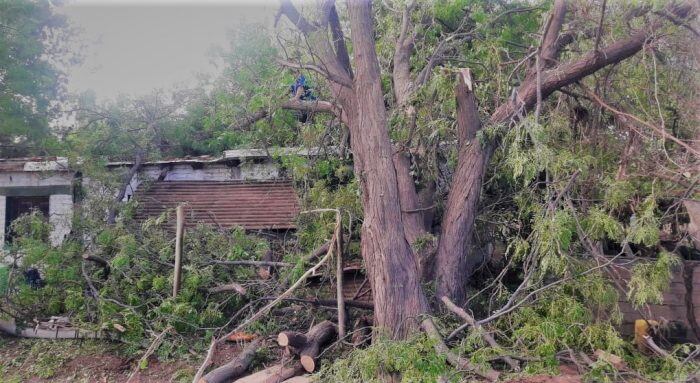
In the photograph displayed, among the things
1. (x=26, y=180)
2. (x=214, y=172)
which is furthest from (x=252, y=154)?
(x=26, y=180)

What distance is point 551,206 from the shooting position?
4805 millimetres

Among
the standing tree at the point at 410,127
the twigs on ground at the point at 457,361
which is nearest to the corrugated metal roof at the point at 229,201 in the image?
the standing tree at the point at 410,127

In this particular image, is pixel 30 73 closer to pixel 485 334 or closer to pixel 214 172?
pixel 214 172

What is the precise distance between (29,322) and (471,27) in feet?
23.7

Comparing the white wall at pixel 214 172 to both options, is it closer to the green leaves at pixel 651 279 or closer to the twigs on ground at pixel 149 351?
the twigs on ground at pixel 149 351

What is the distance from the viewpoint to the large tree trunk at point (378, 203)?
4.96 metres

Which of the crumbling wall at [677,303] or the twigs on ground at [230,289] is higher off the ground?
the twigs on ground at [230,289]

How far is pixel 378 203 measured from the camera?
5188mm

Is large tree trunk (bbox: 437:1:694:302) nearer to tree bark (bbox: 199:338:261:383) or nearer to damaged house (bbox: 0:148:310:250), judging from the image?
tree bark (bbox: 199:338:261:383)

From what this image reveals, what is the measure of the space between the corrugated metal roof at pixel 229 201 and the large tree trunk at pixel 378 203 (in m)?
3.22

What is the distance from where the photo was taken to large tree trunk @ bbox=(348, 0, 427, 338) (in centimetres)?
496

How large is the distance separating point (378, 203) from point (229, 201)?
187 inches

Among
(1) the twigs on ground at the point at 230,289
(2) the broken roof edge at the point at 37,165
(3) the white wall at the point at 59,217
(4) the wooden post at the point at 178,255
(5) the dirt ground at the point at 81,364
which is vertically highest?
(2) the broken roof edge at the point at 37,165

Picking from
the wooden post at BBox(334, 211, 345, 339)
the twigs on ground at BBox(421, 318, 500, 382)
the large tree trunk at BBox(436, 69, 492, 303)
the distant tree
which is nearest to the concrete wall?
the distant tree
